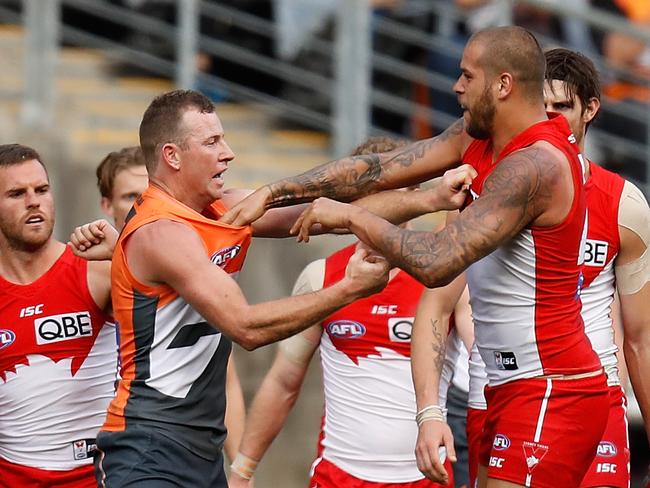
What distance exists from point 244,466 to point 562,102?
2.30 m

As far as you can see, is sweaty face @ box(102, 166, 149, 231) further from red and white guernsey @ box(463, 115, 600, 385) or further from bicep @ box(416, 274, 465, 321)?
red and white guernsey @ box(463, 115, 600, 385)

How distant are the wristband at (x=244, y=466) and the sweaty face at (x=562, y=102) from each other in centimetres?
220

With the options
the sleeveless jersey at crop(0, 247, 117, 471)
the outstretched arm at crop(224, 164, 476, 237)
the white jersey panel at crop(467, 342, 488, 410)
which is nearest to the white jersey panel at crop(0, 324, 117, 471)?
the sleeveless jersey at crop(0, 247, 117, 471)

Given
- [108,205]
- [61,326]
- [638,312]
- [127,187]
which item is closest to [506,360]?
[638,312]

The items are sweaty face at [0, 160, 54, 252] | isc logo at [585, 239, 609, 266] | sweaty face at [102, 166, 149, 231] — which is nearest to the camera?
isc logo at [585, 239, 609, 266]

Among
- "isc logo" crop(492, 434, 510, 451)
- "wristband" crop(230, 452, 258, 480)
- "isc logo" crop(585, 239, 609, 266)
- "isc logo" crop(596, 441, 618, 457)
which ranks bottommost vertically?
"isc logo" crop(492, 434, 510, 451)

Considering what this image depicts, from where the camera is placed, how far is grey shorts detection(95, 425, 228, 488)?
19.6 feet

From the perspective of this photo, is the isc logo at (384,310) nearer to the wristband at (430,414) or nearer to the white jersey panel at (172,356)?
the wristband at (430,414)

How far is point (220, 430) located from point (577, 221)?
166 cm

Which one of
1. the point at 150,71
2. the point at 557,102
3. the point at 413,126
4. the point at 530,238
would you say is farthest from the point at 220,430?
the point at 150,71

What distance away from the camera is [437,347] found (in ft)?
21.1

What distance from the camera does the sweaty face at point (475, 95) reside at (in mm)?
5895

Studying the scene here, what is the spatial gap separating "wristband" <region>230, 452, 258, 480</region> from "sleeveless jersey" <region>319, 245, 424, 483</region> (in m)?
0.47

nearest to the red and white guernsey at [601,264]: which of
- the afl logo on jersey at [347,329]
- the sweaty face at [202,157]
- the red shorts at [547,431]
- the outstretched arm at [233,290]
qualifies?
the red shorts at [547,431]
